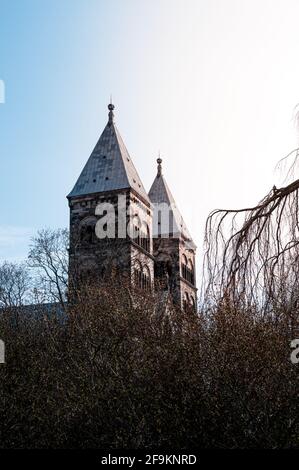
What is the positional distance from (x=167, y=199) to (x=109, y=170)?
29.4 feet

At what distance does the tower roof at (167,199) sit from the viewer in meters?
43.7

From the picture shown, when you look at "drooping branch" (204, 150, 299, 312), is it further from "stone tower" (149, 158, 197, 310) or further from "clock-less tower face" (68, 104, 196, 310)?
"stone tower" (149, 158, 197, 310)

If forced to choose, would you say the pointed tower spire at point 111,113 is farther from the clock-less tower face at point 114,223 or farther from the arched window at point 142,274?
the arched window at point 142,274

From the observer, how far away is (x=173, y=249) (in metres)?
42.2

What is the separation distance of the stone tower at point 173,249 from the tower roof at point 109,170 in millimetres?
4946

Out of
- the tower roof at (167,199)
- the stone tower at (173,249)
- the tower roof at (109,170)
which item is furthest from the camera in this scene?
the tower roof at (167,199)

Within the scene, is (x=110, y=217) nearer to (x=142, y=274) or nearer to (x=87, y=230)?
(x=87, y=230)

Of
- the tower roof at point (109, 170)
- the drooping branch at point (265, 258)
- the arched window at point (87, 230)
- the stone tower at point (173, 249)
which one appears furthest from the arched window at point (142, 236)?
the drooping branch at point (265, 258)

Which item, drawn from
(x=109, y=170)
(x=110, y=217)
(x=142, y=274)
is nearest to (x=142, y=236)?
(x=110, y=217)

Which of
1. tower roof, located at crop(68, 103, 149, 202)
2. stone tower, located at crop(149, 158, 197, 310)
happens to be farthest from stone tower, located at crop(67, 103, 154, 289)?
stone tower, located at crop(149, 158, 197, 310)

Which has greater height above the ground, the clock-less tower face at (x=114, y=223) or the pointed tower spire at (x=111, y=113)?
the pointed tower spire at (x=111, y=113)

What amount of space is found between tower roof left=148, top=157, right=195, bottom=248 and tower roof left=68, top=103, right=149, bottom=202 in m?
5.97

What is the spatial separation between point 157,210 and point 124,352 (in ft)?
103

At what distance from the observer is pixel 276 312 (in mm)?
6406
